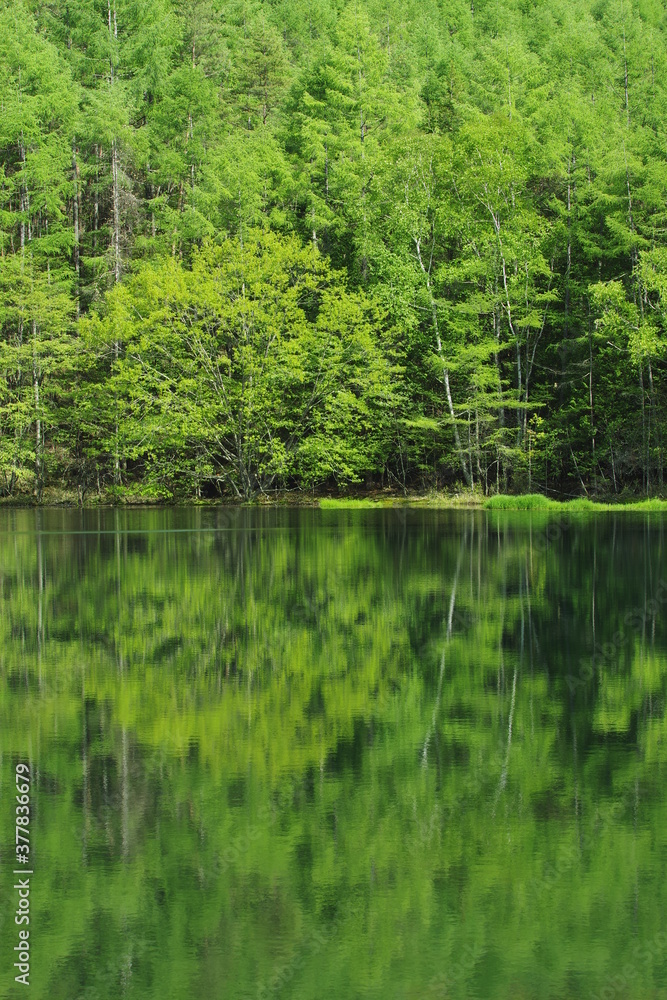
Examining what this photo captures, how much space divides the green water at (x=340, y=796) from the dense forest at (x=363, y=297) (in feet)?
101

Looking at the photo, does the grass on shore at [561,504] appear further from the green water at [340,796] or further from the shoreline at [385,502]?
the green water at [340,796]

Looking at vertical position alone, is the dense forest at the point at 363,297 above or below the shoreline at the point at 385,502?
above

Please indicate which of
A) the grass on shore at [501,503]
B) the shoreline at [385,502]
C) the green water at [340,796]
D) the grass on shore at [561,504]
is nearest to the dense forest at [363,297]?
the shoreline at [385,502]

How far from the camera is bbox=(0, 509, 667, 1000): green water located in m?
4.92

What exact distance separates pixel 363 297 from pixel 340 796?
4341 centimetres

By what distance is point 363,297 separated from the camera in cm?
4925

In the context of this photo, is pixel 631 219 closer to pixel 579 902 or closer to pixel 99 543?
pixel 99 543

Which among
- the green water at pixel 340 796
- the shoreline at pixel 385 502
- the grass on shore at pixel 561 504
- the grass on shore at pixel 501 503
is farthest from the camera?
the shoreline at pixel 385 502

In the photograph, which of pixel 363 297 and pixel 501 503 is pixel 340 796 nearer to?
pixel 501 503

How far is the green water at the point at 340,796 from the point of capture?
4918 millimetres

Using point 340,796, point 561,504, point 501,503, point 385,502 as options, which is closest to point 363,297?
point 385,502

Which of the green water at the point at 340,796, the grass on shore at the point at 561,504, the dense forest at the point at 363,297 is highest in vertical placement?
the dense forest at the point at 363,297

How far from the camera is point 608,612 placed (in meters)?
14.2

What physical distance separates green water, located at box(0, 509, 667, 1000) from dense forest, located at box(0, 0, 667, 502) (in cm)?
3072
